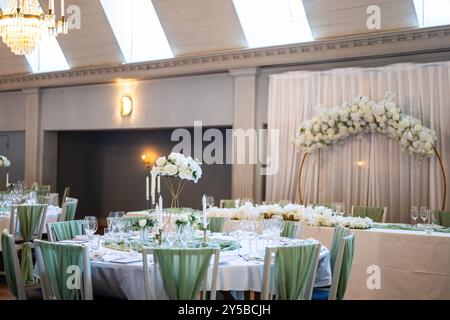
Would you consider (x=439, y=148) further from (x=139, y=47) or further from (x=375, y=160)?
(x=139, y=47)

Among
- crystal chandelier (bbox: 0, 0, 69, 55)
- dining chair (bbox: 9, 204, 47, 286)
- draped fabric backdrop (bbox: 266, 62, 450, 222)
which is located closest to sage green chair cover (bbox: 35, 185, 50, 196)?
dining chair (bbox: 9, 204, 47, 286)

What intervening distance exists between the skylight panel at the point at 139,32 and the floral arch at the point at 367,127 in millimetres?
3573

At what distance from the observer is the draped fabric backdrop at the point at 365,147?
7.34 meters

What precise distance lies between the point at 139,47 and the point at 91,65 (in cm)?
113

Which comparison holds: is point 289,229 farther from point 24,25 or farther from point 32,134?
point 32,134

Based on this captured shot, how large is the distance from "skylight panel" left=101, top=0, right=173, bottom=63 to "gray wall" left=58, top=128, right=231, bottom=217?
6.75ft

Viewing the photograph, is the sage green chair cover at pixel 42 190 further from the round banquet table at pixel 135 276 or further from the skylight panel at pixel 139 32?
the round banquet table at pixel 135 276

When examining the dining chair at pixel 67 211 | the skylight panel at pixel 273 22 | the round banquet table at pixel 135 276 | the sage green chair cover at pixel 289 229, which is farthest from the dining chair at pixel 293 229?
the skylight panel at pixel 273 22

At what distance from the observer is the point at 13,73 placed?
38.7 ft

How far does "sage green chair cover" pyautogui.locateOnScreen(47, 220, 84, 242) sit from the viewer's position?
475 centimetres

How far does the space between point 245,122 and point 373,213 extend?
2.89m

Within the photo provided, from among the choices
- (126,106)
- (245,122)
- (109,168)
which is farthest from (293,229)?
(109,168)

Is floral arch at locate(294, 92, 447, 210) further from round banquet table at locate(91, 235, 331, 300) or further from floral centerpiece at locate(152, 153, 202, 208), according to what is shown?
round banquet table at locate(91, 235, 331, 300)
